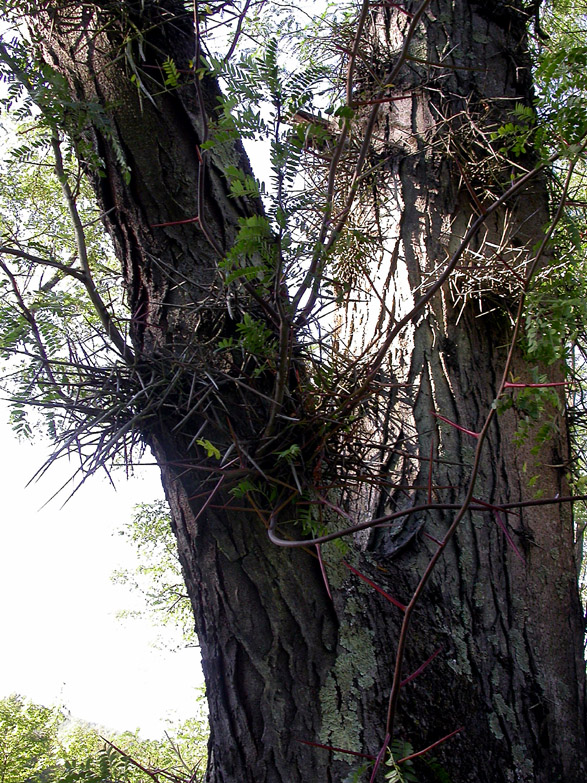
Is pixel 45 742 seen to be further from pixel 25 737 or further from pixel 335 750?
pixel 335 750

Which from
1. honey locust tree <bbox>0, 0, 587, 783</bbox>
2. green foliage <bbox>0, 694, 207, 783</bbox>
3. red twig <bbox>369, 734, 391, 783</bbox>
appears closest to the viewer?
red twig <bbox>369, 734, 391, 783</bbox>

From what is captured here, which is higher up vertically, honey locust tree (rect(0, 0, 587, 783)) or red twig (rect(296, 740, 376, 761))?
honey locust tree (rect(0, 0, 587, 783))

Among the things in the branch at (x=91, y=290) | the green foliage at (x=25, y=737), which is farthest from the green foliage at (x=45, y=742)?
the branch at (x=91, y=290)

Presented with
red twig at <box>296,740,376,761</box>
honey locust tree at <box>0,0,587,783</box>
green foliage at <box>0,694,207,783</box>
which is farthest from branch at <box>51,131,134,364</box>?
green foliage at <box>0,694,207,783</box>

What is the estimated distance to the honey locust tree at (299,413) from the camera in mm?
1195

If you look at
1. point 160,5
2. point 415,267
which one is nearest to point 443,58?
point 415,267

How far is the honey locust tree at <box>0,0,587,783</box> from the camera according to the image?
3.92 feet

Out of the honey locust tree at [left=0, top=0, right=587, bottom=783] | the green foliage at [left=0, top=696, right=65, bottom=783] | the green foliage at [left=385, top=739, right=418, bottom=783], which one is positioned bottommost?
the green foliage at [left=0, top=696, right=65, bottom=783]

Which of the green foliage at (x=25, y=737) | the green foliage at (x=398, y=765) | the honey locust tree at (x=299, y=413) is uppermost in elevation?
the honey locust tree at (x=299, y=413)

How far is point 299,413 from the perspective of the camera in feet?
4.31

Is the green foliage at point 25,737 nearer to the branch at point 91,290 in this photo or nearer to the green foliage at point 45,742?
the green foliage at point 45,742

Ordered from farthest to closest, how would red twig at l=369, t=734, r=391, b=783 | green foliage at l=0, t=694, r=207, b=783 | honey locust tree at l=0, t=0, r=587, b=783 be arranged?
green foliage at l=0, t=694, r=207, b=783
honey locust tree at l=0, t=0, r=587, b=783
red twig at l=369, t=734, r=391, b=783

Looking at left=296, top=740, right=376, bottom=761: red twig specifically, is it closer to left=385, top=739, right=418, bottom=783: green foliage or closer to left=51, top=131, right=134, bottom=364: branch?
left=385, top=739, right=418, bottom=783: green foliage

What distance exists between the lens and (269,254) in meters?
1.00
